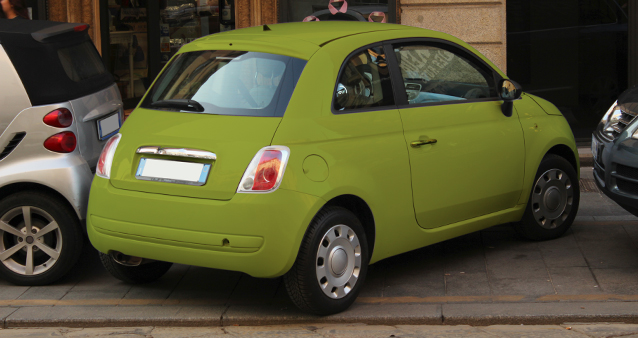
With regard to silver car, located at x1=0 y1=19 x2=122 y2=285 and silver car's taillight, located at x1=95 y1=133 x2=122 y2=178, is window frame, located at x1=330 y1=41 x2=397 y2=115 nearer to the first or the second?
silver car's taillight, located at x1=95 y1=133 x2=122 y2=178

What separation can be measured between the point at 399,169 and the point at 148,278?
1.87 metres

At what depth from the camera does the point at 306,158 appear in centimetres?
477

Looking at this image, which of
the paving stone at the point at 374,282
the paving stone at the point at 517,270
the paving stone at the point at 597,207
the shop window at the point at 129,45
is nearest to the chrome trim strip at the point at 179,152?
the paving stone at the point at 374,282

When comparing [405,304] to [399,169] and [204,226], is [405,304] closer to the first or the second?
[399,169]

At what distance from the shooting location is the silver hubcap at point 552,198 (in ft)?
21.3

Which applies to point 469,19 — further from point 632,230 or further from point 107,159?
point 107,159

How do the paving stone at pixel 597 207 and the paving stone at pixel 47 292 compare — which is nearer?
the paving stone at pixel 47 292

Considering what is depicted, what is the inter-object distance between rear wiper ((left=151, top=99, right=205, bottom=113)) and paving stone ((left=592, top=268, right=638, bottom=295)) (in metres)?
2.73

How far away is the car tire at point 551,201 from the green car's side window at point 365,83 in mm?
1661

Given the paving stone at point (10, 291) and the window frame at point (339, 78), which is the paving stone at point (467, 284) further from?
the paving stone at point (10, 291)

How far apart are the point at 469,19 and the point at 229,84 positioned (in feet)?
20.8

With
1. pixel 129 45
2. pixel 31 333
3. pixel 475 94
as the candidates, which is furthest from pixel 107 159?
pixel 129 45

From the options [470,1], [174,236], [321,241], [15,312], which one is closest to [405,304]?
[321,241]

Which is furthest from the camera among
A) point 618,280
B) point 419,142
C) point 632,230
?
point 632,230
